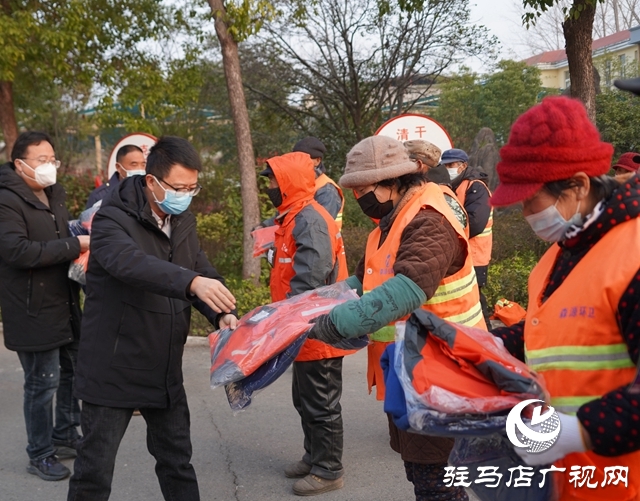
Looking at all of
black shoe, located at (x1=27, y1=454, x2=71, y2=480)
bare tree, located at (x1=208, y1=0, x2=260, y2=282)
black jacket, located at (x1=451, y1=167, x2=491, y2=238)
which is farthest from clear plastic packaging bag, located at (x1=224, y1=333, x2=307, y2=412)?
bare tree, located at (x1=208, y1=0, x2=260, y2=282)

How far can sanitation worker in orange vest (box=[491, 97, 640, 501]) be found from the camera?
6.03 ft

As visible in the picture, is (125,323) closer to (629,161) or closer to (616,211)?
(616,211)

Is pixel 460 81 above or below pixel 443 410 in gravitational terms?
above

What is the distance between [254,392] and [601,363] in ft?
4.88

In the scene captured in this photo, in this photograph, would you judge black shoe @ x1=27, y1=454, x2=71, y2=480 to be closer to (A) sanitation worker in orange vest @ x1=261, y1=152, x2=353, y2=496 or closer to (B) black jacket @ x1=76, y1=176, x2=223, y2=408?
(A) sanitation worker in orange vest @ x1=261, y1=152, x2=353, y2=496

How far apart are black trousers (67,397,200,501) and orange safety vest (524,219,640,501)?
1985 mm

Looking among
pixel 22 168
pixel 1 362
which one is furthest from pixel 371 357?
pixel 1 362

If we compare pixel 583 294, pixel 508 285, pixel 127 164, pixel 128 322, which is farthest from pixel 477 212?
pixel 583 294

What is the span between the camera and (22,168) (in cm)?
477

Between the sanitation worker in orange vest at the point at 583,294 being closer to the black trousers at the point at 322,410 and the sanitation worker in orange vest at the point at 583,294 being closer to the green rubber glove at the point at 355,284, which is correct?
the green rubber glove at the point at 355,284

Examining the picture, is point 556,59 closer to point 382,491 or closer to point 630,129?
point 630,129

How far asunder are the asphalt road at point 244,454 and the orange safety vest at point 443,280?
1.74 metres

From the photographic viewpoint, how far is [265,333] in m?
2.98

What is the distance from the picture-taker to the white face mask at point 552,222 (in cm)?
204
